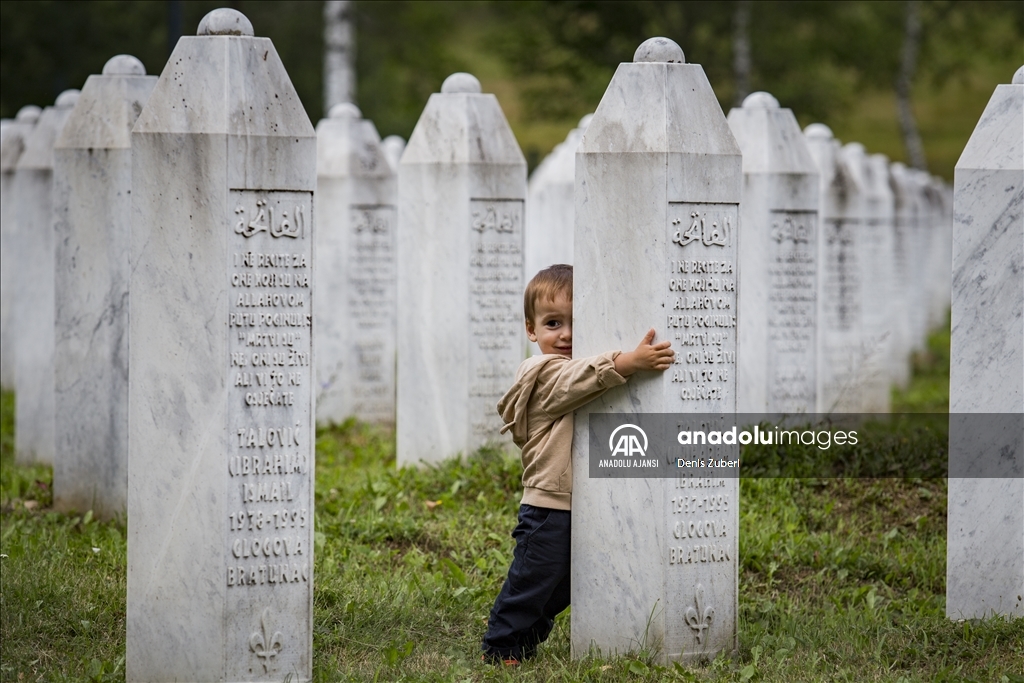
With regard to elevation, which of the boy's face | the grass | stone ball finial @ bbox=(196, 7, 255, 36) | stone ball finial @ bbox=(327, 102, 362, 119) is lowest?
the grass

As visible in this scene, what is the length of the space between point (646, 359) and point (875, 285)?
9.64m

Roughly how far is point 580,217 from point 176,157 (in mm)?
1497

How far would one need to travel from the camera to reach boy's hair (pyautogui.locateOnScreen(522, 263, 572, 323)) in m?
5.06

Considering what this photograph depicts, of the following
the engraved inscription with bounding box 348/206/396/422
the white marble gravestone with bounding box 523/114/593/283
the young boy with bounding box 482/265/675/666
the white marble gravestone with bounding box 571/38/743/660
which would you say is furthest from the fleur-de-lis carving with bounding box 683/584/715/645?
Result: the white marble gravestone with bounding box 523/114/593/283

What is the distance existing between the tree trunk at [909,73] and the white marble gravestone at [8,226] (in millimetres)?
20936

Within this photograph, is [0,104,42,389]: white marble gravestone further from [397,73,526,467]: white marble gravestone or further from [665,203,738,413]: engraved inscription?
[665,203,738,413]: engraved inscription

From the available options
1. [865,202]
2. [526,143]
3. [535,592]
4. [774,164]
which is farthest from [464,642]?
[526,143]

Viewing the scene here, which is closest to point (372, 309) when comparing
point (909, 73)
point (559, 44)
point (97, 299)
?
point (97, 299)

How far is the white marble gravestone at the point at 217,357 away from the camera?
4.41 m

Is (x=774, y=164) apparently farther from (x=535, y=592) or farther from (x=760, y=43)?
(x=760, y=43)

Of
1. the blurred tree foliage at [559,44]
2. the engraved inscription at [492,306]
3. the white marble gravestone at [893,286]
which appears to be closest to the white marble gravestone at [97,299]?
the engraved inscription at [492,306]

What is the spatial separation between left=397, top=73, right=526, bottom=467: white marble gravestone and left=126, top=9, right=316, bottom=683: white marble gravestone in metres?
3.63

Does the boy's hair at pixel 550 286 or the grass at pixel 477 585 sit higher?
the boy's hair at pixel 550 286

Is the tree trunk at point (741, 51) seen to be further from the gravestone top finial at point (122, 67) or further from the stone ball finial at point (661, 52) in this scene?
the stone ball finial at point (661, 52)
